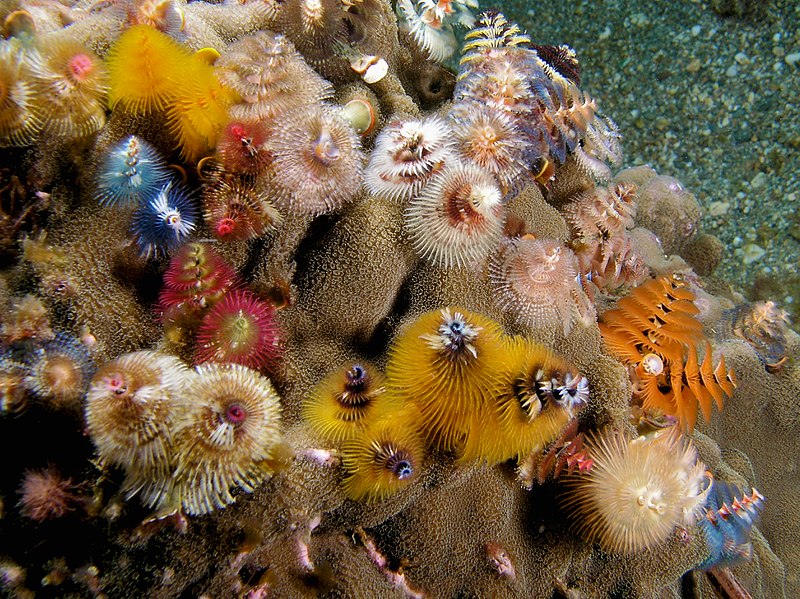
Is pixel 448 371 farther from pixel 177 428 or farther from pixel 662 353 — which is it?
pixel 662 353

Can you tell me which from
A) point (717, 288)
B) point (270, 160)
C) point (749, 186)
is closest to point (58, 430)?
point (270, 160)

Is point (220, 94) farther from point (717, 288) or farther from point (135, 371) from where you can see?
point (717, 288)

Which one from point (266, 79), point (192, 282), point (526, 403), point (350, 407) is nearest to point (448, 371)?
point (526, 403)

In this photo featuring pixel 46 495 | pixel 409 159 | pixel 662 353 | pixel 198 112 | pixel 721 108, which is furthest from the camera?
pixel 721 108

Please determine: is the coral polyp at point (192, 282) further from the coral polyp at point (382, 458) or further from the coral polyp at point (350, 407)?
the coral polyp at point (382, 458)

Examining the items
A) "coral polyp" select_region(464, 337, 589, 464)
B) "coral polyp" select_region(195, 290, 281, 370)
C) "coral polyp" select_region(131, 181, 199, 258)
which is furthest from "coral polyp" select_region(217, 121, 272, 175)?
"coral polyp" select_region(464, 337, 589, 464)

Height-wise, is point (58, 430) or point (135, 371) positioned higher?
point (135, 371)
